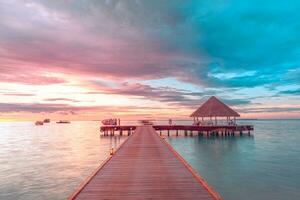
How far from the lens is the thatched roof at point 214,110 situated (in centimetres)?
4725

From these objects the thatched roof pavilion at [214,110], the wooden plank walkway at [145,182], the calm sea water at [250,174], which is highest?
the thatched roof pavilion at [214,110]

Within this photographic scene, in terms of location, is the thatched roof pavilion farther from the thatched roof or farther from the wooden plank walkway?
the wooden plank walkway

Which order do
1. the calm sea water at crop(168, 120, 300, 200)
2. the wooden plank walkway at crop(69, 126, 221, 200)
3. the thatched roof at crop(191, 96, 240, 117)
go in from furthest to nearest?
the thatched roof at crop(191, 96, 240, 117), the calm sea water at crop(168, 120, 300, 200), the wooden plank walkway at crop(69, 126, 221, 200)

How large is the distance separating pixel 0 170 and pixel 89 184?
60.8 ft

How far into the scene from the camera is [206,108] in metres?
48.4

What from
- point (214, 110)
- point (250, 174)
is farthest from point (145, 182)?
point (214, 110)

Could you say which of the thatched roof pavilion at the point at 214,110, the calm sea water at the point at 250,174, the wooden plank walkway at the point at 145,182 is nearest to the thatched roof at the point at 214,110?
the thatched roof pavilion at the point at 214,110

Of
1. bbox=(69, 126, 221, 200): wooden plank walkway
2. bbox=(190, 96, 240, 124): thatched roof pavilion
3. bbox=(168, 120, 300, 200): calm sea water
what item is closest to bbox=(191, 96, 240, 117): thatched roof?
bbox=(190, 96, 240, 124): thatched roof pavilion

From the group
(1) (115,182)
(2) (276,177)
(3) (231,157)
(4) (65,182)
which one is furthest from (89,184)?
(3) (231,157)

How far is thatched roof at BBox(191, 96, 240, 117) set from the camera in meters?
47.2

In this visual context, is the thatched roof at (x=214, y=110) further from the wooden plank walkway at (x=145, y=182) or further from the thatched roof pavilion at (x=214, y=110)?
the wooden plank walkway at (x=145, y=182)

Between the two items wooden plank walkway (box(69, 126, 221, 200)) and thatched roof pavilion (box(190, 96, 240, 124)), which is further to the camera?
thatched roof pavilion (box(190, 96, 240, 124))

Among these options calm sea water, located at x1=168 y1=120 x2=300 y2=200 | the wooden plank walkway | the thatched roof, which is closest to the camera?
the wooden plank walkway

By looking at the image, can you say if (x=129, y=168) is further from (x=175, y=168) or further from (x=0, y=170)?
(x=0, y=170)
